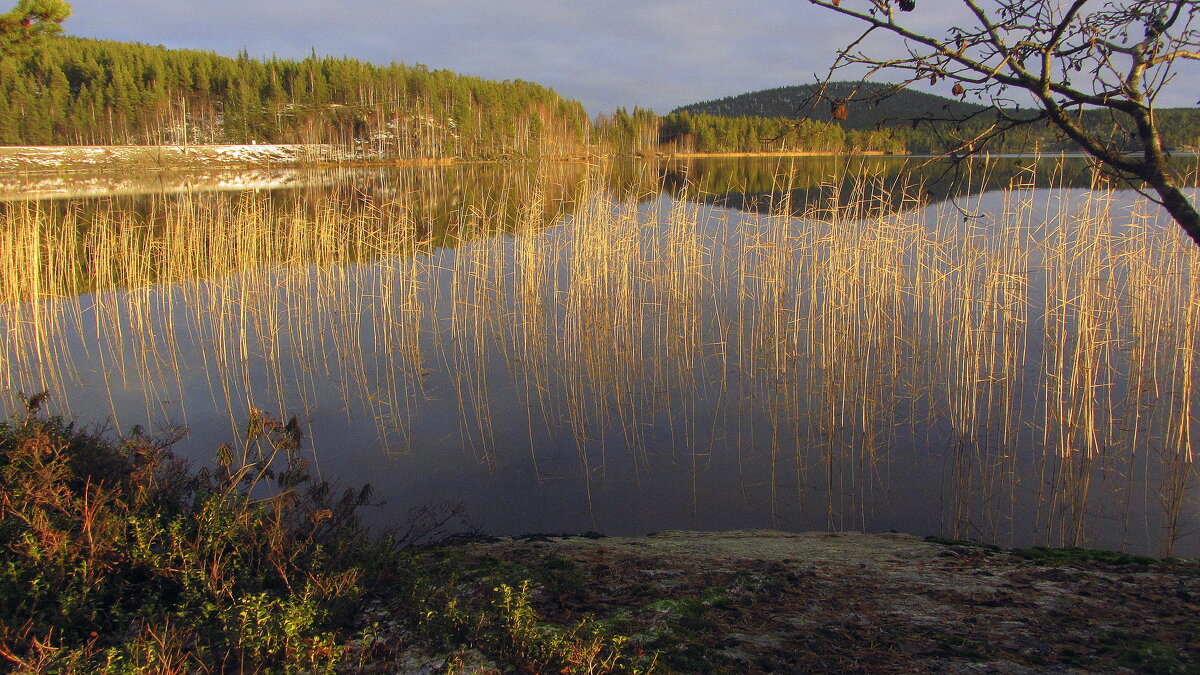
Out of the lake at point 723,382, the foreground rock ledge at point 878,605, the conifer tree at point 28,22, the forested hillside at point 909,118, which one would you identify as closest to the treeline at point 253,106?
the forested hillside at point 909,118

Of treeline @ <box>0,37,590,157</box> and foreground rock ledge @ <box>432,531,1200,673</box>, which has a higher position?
treeline @ <box>0,37,590,157</box>

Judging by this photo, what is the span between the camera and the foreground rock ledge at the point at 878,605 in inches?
79.4

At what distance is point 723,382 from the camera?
6.30 meters

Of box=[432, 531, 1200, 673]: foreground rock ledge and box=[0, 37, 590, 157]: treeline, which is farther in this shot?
box=[0, 37, 590, 157]: treeline

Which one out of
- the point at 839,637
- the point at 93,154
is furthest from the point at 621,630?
the point at 93,154

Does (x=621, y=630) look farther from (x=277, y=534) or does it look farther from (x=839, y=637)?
(x=277, y=534)

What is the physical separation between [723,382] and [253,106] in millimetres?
58330

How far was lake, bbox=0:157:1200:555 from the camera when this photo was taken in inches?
175

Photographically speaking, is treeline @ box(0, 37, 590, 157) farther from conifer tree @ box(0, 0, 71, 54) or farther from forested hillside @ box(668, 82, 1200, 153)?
conifer tree @ box(0, 0, 71, 54)

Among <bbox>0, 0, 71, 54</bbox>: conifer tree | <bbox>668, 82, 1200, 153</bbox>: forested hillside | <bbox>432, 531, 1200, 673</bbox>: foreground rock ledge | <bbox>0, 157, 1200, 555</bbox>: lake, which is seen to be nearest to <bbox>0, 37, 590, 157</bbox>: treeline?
<bbox>668, 82, 1200, 153</bbox>: forested hillside

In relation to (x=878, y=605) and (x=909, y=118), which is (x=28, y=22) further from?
(x=878, y=605)

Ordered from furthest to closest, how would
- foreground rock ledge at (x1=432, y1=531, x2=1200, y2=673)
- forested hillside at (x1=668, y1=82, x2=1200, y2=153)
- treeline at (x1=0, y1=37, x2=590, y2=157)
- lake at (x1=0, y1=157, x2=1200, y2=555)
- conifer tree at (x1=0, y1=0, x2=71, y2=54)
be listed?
treeline at (x1=0, y1=37, x2=590, y2=157) → conifer tree at (x1=0, y1=0, x2=71, y2=54) → lake at (x1=0, y1=157, x2=1200, y2=555) → foreground rock ledge at (x1=432, y1=531, x2=1200, y2=673) → forested hillside at (x1=668, y1=82, x2=1200, y2=153)

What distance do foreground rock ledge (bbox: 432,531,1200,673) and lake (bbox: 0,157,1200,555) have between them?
112cm

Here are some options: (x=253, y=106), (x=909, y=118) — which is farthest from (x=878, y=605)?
(x=253, y=106)
